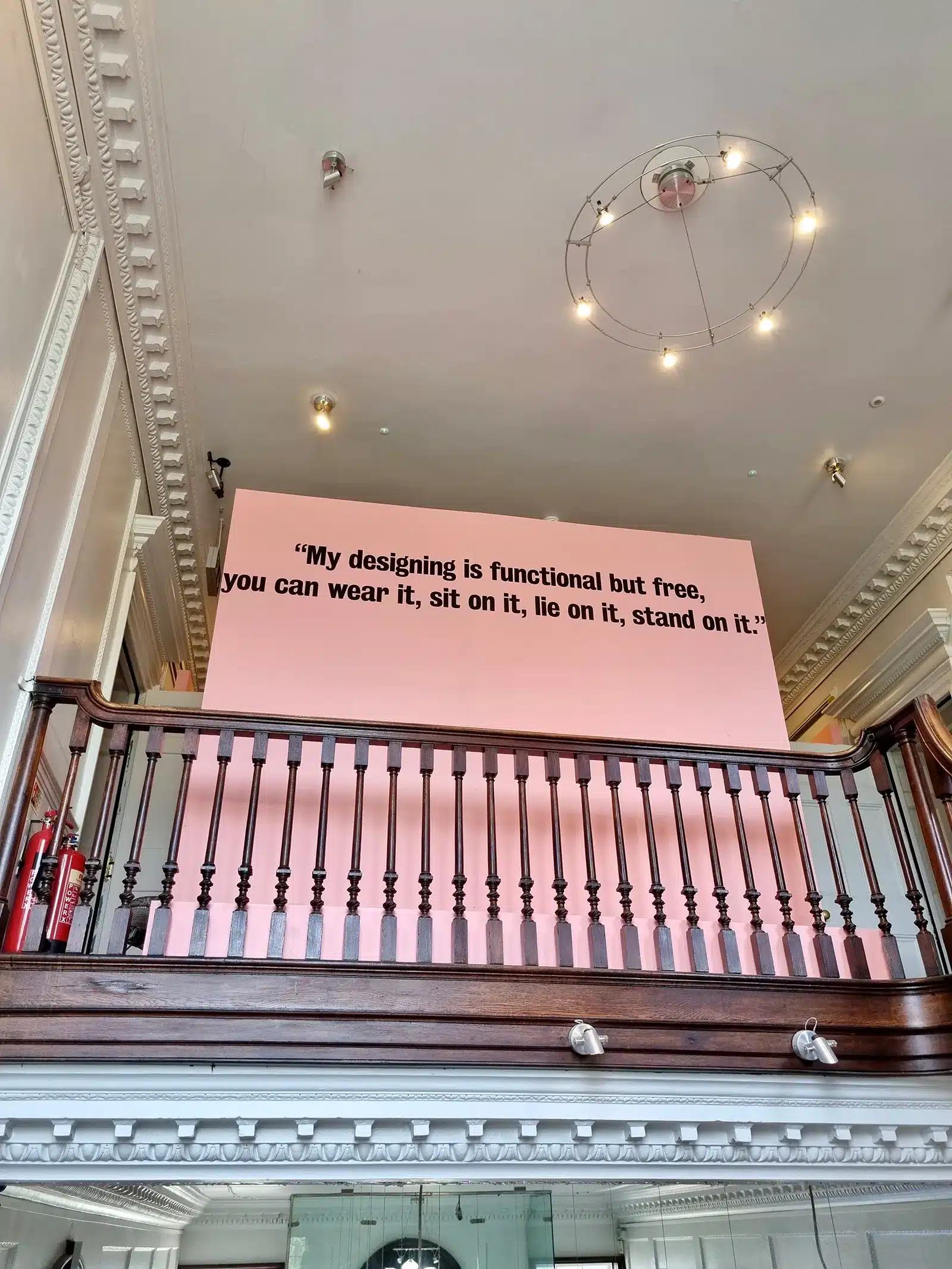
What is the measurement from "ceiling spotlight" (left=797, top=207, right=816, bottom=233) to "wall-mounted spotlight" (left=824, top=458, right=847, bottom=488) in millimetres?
1606

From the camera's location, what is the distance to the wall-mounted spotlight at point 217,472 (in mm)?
5508

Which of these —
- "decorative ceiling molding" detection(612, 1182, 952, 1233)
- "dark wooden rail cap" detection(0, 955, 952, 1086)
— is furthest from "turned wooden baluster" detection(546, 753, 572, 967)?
"decorative ceiling molding" detection(612, 1182, 952, 1233)

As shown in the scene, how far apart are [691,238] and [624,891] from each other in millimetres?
2912

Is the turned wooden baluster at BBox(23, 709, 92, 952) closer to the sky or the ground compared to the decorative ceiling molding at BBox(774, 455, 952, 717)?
closer to the ground

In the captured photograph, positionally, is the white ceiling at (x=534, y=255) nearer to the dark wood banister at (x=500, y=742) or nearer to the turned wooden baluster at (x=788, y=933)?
the dark wood banister at (x=500, y=742)

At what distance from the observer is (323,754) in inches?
131

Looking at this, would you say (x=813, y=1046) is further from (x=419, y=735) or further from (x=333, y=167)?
(x=333, y=167)

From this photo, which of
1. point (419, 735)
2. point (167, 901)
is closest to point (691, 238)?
point (419, 735)

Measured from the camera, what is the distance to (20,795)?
308 centimetres

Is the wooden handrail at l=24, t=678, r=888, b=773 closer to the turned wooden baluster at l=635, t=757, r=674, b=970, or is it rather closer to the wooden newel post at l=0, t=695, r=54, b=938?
the wooden newel post at l=0, t=695, r=54, b=938

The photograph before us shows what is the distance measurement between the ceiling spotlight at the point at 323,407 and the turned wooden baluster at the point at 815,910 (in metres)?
3.04

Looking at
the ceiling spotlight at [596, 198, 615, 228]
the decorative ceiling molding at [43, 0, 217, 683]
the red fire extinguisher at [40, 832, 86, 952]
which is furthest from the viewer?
the ceiling spotlight at [596, 198, 615, 228]

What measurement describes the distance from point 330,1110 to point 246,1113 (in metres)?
0.23

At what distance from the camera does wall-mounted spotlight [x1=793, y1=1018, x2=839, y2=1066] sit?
2.87 m
